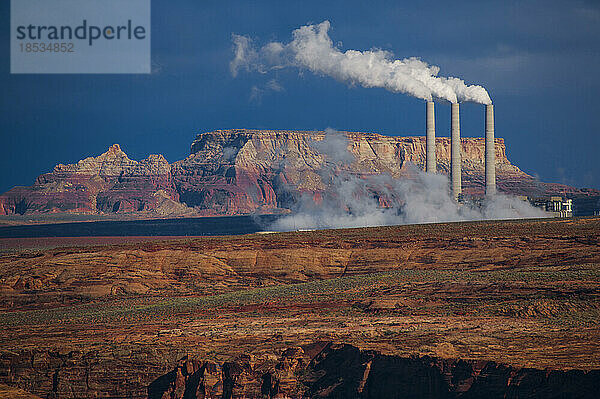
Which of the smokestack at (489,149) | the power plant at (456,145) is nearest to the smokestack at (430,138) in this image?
the power plant at (456,145)

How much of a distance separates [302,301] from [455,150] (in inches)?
3148

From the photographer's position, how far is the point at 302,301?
72688mm

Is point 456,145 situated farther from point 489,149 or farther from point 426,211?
point 426,211

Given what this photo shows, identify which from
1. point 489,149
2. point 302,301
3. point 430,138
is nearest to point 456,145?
point 430,138

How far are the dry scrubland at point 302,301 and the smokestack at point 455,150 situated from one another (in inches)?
1301

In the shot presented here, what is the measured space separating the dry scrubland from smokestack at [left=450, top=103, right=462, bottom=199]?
108 ft

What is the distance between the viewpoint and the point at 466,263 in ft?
288

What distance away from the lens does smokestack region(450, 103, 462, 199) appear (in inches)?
5664

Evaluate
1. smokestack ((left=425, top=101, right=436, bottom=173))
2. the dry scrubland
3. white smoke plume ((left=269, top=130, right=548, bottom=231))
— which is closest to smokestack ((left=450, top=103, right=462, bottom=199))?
white smoke plume ((left=269, top=130, right=548, bottom=231))

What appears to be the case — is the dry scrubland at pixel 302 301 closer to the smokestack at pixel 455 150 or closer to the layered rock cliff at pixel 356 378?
the layered rock cliff at pixel 356 378

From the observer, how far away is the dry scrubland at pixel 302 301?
53.3 metres

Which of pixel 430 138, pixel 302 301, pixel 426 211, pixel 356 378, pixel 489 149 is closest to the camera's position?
pixel 356 378

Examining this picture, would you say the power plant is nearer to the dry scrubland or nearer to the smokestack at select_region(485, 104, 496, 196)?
the smokestack at select_region(485, 104, 496, 196)

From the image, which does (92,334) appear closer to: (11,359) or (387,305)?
(11,359)
